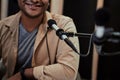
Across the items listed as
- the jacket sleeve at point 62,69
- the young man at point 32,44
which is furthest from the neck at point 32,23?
the jacket sleeve at point 62,69

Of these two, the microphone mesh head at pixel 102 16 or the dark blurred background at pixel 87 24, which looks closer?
the microphone mesh head at pixel 102 16

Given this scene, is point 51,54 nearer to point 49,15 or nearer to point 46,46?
point 46,46

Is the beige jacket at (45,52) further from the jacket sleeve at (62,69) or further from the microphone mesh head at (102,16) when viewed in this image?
the microphone mesh head at (102,16)

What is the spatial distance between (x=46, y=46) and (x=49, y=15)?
0.21 meters

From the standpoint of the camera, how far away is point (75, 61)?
168 cm

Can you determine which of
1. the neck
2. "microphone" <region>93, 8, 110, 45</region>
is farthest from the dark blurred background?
"microphone" <region>93, 8, 110, 45</region>

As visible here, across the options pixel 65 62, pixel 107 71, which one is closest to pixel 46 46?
pixel 65 62

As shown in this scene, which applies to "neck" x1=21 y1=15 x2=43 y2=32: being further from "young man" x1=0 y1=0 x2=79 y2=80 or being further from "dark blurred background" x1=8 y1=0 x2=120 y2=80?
"dark blurred background" x1=8 y1=0 x2=120 y2=80

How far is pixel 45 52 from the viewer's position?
1768mm

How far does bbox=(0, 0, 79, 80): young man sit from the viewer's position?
5.52 ft

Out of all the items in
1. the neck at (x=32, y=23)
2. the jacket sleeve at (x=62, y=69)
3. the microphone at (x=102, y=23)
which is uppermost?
the microphone at (x=102, y=23)

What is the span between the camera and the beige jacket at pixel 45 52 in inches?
64.9

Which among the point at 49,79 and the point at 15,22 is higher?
the point at 15,22

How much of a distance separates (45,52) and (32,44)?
100mm
